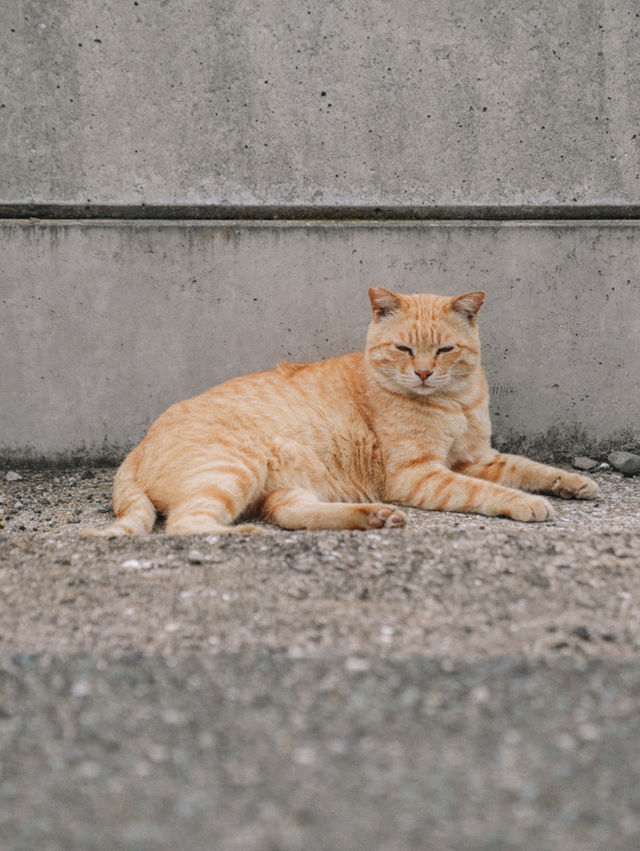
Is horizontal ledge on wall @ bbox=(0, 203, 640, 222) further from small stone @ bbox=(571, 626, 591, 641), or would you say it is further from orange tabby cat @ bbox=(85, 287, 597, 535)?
small stone @ bbox=(571, 626, 591, 641)

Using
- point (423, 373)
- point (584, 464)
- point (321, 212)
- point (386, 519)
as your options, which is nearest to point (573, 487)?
point (584, 464)

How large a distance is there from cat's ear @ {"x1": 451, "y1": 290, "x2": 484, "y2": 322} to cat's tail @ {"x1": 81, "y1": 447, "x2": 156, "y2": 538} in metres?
1.66

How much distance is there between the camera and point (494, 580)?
2215mm

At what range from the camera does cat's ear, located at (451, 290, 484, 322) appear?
11.7ft

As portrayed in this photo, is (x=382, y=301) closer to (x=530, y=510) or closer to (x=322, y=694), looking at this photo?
(x=530, y=510)

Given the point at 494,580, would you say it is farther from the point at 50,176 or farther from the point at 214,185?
the point at 50,176

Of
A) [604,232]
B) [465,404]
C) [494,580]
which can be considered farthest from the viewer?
[604,232]

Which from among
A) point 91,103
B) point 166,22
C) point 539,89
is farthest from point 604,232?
point 91,103

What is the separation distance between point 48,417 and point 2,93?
65.6 inches

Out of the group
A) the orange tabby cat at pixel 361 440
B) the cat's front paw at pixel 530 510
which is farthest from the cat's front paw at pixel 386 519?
the cat's front paw at pixel 530 510

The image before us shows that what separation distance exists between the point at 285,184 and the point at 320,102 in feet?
1.47

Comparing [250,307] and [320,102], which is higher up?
[320,102]

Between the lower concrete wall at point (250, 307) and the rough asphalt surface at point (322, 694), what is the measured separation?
5.44ft

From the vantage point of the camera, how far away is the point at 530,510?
3.19 m
